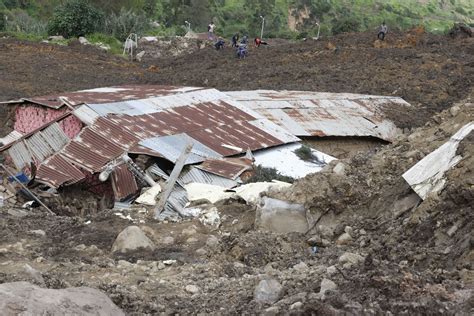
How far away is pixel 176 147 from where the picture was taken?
1199 centimetres

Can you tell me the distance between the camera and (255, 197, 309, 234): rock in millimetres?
8336

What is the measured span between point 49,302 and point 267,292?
179 centimetres

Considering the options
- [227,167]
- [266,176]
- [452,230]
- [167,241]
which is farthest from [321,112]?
[452,230]

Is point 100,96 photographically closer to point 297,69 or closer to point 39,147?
point 39,147

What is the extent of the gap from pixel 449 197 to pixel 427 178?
824 mm

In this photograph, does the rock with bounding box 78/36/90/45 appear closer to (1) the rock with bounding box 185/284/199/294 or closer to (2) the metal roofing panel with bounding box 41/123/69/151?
(2) the metal roofing panel with bounding box 41/123/69/151

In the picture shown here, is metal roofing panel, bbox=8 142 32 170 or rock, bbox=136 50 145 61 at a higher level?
metal roofing panel, bbox=8 142 32 170

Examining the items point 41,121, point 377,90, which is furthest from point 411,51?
point 41,121

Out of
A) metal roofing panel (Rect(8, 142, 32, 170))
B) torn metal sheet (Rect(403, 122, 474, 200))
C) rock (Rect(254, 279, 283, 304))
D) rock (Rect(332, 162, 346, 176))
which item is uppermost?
torn metal sheet (Rect(403, 122, 474, 200))

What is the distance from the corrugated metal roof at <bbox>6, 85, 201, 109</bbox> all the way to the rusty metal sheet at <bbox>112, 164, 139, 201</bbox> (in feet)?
7.82

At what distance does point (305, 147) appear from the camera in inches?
547

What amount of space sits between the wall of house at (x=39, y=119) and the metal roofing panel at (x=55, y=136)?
0.71ft

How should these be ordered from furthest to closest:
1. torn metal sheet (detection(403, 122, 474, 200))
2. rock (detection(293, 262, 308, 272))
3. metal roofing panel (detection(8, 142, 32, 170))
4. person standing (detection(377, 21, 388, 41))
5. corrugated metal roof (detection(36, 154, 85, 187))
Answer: person standing (detection(377, 21, 388, 41)) → metal roofing panel (detection(8, 142, 32, 170)) → corrugated metal roof (detection(36, 154, 85, 187)) → torn metal sheet (detection(403, 122, 474, 200)) → rock (detection(293, 262, 308, 272))

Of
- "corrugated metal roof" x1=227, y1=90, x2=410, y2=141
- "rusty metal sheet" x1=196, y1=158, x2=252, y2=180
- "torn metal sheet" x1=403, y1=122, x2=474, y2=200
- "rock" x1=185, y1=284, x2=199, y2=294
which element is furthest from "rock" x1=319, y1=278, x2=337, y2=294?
"corrugated metal roof" x1=227, y1=90, x2=410, y2=141
